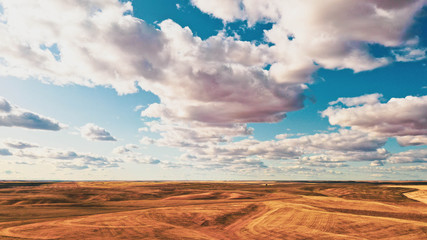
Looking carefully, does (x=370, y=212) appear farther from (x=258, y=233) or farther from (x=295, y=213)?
(x=258, y=233)

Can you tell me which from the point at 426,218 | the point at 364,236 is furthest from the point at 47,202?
the point at 426,218

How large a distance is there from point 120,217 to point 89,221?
16.7 ft

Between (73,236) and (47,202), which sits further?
(47,202)

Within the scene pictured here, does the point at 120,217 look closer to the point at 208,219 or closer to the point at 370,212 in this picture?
the point at 208,219

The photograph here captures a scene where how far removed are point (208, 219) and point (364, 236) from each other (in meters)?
22.2

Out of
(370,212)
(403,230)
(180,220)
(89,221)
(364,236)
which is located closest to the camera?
(364,236)

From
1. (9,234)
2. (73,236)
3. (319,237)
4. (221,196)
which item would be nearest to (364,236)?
(319,237)

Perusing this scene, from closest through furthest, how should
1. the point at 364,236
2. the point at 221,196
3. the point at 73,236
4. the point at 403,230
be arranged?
1. the point at 73,236
2. the point at 364,236
3. the point at 403,230
4. the point at 221,196

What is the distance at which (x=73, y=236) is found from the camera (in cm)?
3281

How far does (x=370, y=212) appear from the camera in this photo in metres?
55.0

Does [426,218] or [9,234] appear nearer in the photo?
[9,234]

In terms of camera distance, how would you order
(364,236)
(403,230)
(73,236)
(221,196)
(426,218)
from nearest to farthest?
1. (73,236)
2. (364,236)
3. (403,230)
4. (426,218)
5. (221,196)

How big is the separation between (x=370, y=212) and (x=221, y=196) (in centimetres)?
4449

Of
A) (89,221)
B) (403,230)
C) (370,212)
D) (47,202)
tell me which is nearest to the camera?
(403,230)
